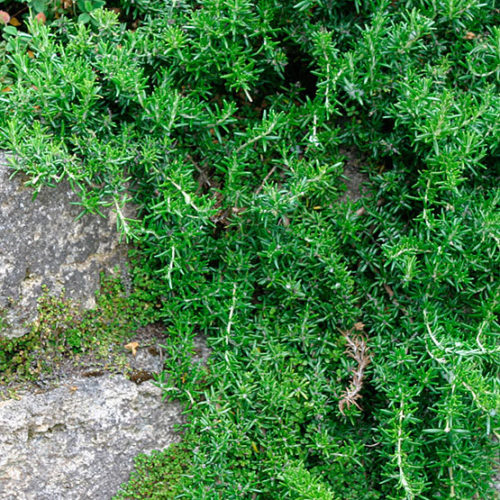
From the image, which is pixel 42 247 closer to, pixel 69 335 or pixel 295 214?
pixel 69 335

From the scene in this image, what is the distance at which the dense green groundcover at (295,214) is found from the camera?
2.66 meters

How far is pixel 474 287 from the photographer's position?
2.87 metres

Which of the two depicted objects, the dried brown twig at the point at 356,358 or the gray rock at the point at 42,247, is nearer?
the gray rock at the point at 42,247

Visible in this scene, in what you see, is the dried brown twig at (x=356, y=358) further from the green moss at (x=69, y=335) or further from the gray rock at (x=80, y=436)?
the green moss at (x=69, y=335)

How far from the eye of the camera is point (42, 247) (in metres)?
2.67

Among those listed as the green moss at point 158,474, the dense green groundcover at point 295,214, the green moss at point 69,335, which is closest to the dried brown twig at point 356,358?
the dense green groundcover at point 295,214

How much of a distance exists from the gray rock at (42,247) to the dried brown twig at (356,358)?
1294 millimetres

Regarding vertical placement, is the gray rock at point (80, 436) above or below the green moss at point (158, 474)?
above

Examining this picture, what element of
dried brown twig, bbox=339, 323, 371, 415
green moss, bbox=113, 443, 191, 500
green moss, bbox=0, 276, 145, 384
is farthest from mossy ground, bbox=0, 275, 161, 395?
dried brown twig, bbox=339, 323, 371, 415

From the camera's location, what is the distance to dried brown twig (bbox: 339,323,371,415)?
2816 mm

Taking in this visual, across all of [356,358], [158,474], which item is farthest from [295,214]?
[158,474]

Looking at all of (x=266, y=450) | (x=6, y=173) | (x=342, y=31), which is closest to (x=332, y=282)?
(x=266, y=450)

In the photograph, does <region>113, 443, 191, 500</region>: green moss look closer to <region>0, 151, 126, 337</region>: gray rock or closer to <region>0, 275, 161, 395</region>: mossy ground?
<region>0, 275, 161, 395</region>: mossy ground

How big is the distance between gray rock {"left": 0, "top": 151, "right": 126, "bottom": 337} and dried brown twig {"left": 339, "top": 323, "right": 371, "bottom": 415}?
4.24ft
